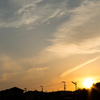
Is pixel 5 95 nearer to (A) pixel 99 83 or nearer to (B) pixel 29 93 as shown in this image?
(B) pixel 29 93

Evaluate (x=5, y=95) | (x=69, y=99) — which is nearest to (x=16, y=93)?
(x=5, y=95)

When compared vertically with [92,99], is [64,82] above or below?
above

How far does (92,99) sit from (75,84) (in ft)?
57.1

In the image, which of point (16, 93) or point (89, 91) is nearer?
point (89, 91)

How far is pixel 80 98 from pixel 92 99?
7.31m

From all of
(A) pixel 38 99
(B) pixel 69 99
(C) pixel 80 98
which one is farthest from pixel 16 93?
(C) pixel 80 98

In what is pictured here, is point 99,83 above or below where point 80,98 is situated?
above

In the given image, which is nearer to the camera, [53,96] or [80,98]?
[80,98]

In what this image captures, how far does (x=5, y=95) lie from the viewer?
295ft

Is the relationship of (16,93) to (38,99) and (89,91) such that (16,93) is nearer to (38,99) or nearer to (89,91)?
(38,99)

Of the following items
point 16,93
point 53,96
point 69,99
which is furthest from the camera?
point 53,96

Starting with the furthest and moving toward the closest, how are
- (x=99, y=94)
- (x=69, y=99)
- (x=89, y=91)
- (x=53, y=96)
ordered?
(x=53, y=96) → (x=69, y=99) → (x=89, y=91) → (x=99, y=94)

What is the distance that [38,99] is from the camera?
92312mm

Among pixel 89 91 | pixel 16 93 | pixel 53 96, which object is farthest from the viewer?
pixel 53 96
